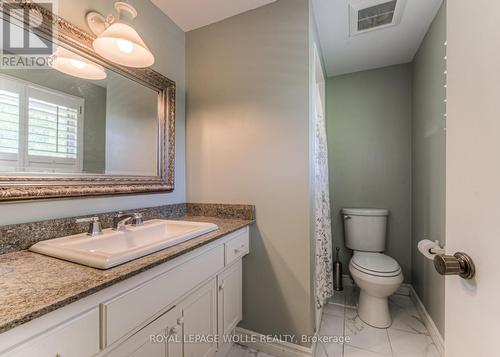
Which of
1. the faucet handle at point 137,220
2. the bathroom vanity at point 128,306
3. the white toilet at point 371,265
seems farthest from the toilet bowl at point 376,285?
the faucet handle at point 137,220

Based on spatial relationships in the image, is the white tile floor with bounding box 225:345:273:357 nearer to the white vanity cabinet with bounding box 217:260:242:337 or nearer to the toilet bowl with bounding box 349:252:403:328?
the white vanity cabinet with bounding box 217:260:242:337

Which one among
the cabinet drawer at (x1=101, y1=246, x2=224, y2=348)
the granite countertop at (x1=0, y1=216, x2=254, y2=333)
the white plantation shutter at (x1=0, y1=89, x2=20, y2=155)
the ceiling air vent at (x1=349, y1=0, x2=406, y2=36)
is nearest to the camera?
the granite countertop at (x1=0, y1=216, x2=254, y2=333)

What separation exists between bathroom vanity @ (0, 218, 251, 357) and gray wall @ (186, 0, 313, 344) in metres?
0.32

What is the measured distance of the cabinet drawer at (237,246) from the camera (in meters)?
1.26

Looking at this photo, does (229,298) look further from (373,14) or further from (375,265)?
(373,14)

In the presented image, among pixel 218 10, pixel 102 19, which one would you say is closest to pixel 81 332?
pixel 102 19

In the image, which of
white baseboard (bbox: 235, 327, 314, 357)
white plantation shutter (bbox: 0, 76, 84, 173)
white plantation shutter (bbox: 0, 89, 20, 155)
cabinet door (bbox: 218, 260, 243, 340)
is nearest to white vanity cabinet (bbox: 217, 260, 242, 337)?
cabinet door (bbox: 218, 260, 243, 340)

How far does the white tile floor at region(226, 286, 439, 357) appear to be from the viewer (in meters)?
1.44

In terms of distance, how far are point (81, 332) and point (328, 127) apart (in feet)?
7.97

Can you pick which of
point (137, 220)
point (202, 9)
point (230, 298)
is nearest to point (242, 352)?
point (230, 298)

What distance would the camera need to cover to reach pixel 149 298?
768mm

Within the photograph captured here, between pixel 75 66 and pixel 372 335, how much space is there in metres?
2.46

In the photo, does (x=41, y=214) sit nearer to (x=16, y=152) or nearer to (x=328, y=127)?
(x=16, y=152)

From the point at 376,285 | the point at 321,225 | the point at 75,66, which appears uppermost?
the point at 75,66
